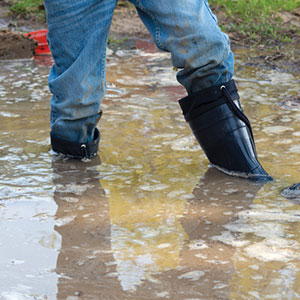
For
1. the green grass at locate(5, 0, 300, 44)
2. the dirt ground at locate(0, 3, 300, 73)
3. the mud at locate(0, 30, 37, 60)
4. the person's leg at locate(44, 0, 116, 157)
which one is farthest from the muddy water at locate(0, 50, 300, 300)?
the green grass at locate(5, 0, 300, 44)

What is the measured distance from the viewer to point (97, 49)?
7.27 feet

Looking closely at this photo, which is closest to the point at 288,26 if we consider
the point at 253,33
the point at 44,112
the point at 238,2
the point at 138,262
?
the point at 253,33

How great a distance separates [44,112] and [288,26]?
268 cm

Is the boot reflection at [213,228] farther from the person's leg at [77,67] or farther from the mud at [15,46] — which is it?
the mud at [15,46]

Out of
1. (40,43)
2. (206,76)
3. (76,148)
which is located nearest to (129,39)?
(40,43)

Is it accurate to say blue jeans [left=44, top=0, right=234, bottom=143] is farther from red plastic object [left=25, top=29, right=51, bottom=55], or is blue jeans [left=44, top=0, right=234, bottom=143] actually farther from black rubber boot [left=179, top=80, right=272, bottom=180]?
red plastic object [left=25, top=29, right=51, bottom=55]

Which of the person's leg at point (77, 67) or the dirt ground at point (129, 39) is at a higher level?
the person's leg at point (77, 67)

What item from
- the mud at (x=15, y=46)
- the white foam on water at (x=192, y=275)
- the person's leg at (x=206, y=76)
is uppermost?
the person's leg at (x=206, y=76)

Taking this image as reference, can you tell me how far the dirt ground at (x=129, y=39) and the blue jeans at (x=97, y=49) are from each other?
1838mm

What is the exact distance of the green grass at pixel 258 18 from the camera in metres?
4.86

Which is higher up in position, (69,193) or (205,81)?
(205,81)

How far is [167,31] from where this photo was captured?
2051mm

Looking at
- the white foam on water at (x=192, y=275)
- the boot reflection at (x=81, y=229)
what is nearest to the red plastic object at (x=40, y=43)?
the boot reflection at (x=81, y=229)

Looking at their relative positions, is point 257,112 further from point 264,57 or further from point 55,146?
point 264,57
